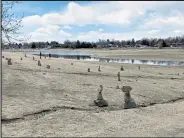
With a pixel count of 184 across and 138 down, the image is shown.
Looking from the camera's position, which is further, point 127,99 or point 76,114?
point 127,99

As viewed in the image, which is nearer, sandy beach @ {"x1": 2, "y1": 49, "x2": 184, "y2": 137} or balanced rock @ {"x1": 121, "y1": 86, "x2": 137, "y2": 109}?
sandy beach @ {"x1": 2, "y1": 49, "x2": 184, "y2": 137}

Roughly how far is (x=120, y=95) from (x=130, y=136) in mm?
8333

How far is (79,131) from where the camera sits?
964 centimetres

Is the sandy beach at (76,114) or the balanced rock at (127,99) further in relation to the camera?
the balanced rock at (127,99)

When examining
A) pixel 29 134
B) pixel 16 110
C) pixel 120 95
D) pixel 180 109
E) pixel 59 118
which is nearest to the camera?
pixel 29 134

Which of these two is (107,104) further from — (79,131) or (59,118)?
(79,131)

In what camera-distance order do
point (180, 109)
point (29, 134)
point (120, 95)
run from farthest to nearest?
point (120, 95)
point (180, 109)
point (29, 134)

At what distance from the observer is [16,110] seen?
11.9 metres

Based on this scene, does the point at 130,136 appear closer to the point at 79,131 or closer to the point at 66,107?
the point at 79,131

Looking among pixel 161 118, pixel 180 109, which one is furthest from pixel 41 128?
pixel 180 109

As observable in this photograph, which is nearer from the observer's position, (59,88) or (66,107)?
(66,107)

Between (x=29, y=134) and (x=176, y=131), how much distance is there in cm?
400

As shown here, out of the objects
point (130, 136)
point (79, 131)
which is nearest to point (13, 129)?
point (79, 131)

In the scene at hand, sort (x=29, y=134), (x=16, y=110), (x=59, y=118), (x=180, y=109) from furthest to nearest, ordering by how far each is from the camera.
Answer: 1. (x=180, y=109)
2. (x=16, y=110)
3. (x=59, y=118)
4. (x=29, y=134)
